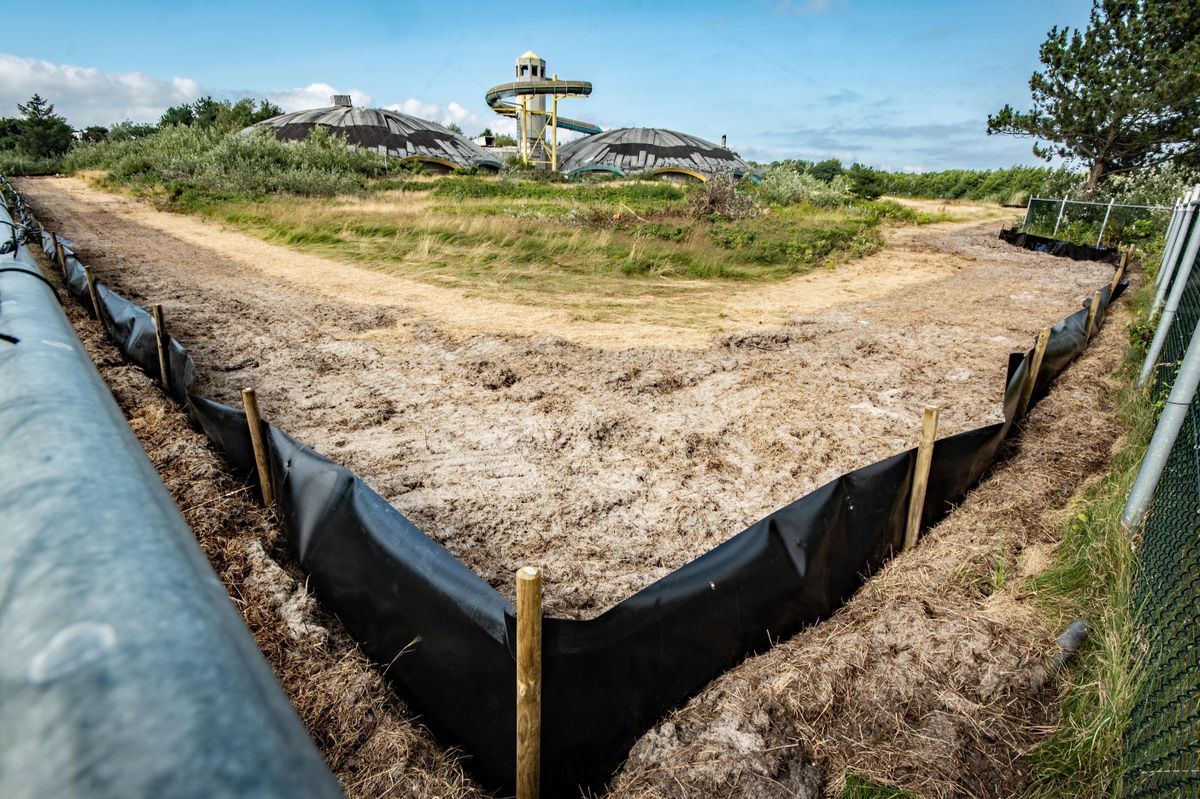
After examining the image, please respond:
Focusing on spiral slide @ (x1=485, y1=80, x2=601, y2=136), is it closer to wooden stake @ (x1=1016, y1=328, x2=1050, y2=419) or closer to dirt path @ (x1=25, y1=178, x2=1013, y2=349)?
dirt path @ (x1=25, y1=178, x2=1013, y2=349)

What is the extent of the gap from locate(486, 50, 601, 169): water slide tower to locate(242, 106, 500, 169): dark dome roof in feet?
17.6

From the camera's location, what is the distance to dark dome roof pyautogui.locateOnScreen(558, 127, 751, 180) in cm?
4922

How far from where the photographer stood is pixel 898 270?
49.7ft

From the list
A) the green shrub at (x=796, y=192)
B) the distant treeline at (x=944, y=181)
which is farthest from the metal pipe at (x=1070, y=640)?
the distant treeline at (x=944, y=181)

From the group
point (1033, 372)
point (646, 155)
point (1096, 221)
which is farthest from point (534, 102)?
point (1033, 372)

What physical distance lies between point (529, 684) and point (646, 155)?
5202 cm

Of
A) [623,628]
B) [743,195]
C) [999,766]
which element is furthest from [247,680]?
[743,195]

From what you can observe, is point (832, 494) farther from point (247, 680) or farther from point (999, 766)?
point (247, 680)

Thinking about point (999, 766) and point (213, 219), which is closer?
point (999, 766)

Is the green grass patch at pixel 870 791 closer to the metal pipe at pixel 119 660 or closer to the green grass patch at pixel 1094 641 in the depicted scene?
the green grass patch at pixel 1094 641

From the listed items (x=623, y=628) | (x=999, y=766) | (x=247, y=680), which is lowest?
(x=999, y=766)

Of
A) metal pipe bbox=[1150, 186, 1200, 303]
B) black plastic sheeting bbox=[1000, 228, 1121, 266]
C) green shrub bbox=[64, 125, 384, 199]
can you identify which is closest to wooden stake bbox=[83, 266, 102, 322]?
metal pipe bbox=[1150, 186, 1200, 303]

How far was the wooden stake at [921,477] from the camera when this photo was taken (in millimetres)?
3782

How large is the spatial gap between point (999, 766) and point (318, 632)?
10.2 ft
